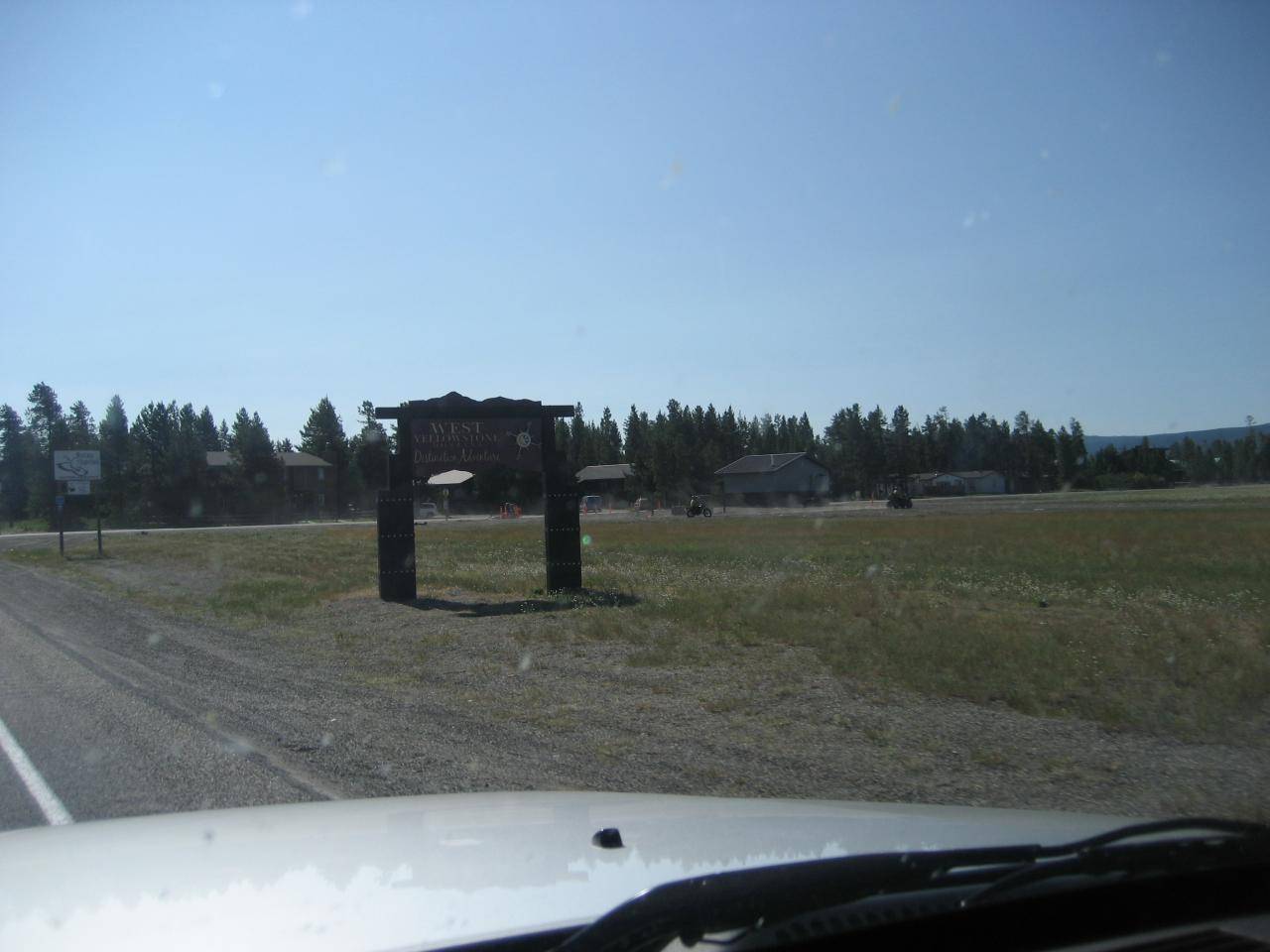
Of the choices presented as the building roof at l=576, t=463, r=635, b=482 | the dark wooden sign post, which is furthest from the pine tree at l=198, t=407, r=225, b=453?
the dark wooden sign post

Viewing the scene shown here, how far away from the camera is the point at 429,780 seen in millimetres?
7129

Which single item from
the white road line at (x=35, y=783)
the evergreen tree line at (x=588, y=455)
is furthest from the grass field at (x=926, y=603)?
the evergreen tree line at (x=588, y=455)

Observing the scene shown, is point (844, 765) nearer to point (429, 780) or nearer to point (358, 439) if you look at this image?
point (429, 780)

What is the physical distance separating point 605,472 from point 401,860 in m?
125

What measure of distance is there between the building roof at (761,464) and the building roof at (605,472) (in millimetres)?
17799

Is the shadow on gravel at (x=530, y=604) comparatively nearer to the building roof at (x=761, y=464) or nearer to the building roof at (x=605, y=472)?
the building roof at (x=761, y=464)

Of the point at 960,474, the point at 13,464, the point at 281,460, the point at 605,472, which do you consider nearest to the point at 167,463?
the point at 281,460

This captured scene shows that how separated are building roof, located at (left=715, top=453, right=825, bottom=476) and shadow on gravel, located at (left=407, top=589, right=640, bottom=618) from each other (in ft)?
285

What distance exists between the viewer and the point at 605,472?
128625mm

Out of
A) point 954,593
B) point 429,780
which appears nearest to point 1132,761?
point 429,780

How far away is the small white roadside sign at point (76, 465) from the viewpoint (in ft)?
168

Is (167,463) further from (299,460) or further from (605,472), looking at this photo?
(605,472)

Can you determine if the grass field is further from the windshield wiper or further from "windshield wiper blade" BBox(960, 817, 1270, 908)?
the windshield wiper

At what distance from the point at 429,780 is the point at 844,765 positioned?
3.13 meters
